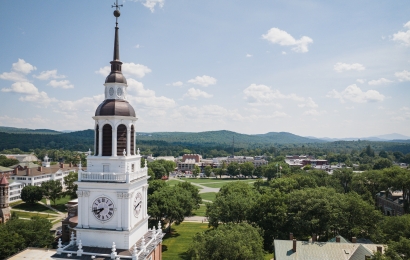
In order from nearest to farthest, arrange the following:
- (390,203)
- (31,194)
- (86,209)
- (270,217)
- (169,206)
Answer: (86,209) → (270,217) → (169,206) → (390,203) → (31,194)

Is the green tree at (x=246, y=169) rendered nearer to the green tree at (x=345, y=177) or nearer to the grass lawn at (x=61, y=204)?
the green tree at (x=345, y=177)

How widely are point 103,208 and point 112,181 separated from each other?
2134mm

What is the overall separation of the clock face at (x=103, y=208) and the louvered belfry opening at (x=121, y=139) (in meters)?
3.62

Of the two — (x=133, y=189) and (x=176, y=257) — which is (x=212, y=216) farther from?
(x=133, y=189)

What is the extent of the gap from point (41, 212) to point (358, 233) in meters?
67.7

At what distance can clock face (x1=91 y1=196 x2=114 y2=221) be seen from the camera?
22.1 m

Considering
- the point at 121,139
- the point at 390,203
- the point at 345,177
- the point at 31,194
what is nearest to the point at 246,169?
the point at 345,177

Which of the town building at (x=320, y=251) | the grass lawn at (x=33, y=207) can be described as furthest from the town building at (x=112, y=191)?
the grass lawn at (x=33, y=207)

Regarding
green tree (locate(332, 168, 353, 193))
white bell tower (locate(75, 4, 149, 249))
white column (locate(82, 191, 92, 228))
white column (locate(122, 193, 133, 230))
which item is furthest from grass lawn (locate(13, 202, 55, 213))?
green tree (locate(332, 168, 353, 193))

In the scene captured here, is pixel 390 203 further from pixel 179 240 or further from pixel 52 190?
pixel 52 190

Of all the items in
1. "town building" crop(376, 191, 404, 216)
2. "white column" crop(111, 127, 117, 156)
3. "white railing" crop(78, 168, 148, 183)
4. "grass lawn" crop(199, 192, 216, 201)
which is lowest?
"grass lawn" crop(199, 192, 216, 201)

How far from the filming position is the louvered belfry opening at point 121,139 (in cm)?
2323

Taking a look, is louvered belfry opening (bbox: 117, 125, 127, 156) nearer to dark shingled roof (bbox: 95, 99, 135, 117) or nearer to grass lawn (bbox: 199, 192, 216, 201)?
dark shingled roof (bbox: 95, 99, 135, 117)

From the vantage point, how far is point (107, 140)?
23172mm
